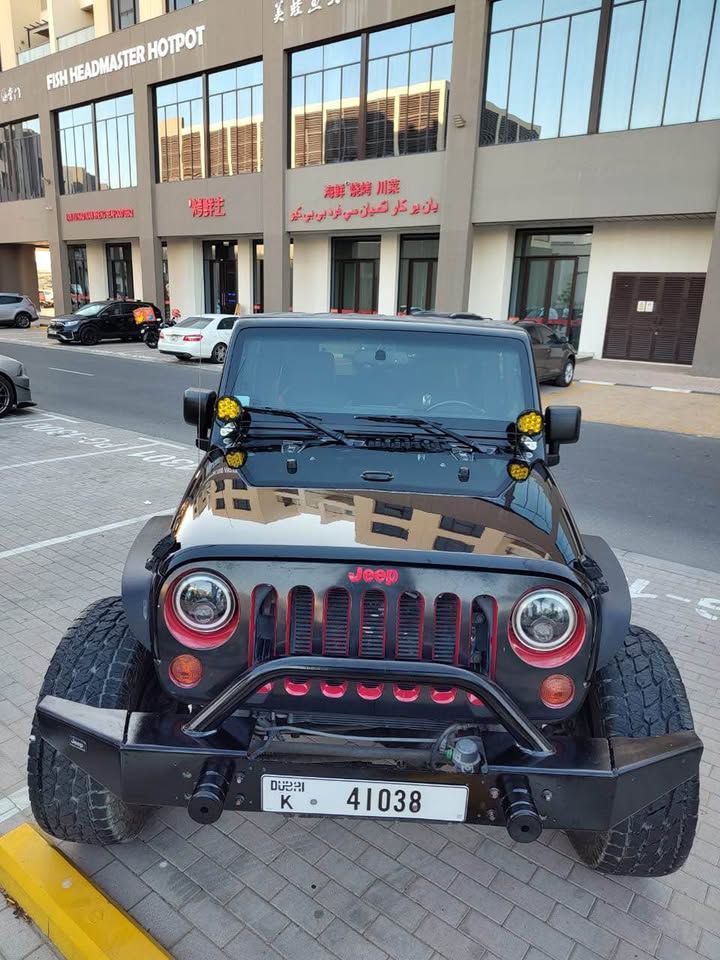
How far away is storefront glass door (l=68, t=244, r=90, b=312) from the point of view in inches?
1448

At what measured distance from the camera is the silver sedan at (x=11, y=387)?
10930 mm

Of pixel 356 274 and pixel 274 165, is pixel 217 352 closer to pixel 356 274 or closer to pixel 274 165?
pixel 356 274

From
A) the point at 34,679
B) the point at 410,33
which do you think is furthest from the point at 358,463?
the point at 410,33

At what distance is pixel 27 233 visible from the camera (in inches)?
1452

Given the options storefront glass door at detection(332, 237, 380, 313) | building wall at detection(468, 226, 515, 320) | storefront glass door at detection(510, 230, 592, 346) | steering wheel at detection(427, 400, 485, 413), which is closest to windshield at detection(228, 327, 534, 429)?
steering wheel at detection(427, 400, 485, 413)

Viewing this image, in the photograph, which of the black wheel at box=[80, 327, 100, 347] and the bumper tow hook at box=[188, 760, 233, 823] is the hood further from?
the black wheel at box=[80, 327, 100, 347]

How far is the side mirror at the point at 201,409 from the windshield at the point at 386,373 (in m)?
0.22

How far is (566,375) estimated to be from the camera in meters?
16.9

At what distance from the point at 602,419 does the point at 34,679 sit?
38.2 ft

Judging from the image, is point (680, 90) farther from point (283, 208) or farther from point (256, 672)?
point (256, 672)

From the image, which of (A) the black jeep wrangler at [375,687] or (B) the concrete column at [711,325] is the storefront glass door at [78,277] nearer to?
(B) the concrete column at [711,325]

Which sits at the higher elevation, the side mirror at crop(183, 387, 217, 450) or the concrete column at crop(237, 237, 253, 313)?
the concrete column at crop(237, 237, 253, 313)

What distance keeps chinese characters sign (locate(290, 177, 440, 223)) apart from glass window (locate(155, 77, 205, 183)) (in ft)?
21.9

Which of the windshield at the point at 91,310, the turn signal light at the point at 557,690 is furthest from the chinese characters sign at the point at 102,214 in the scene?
the turn signal light at the point at 557,690
